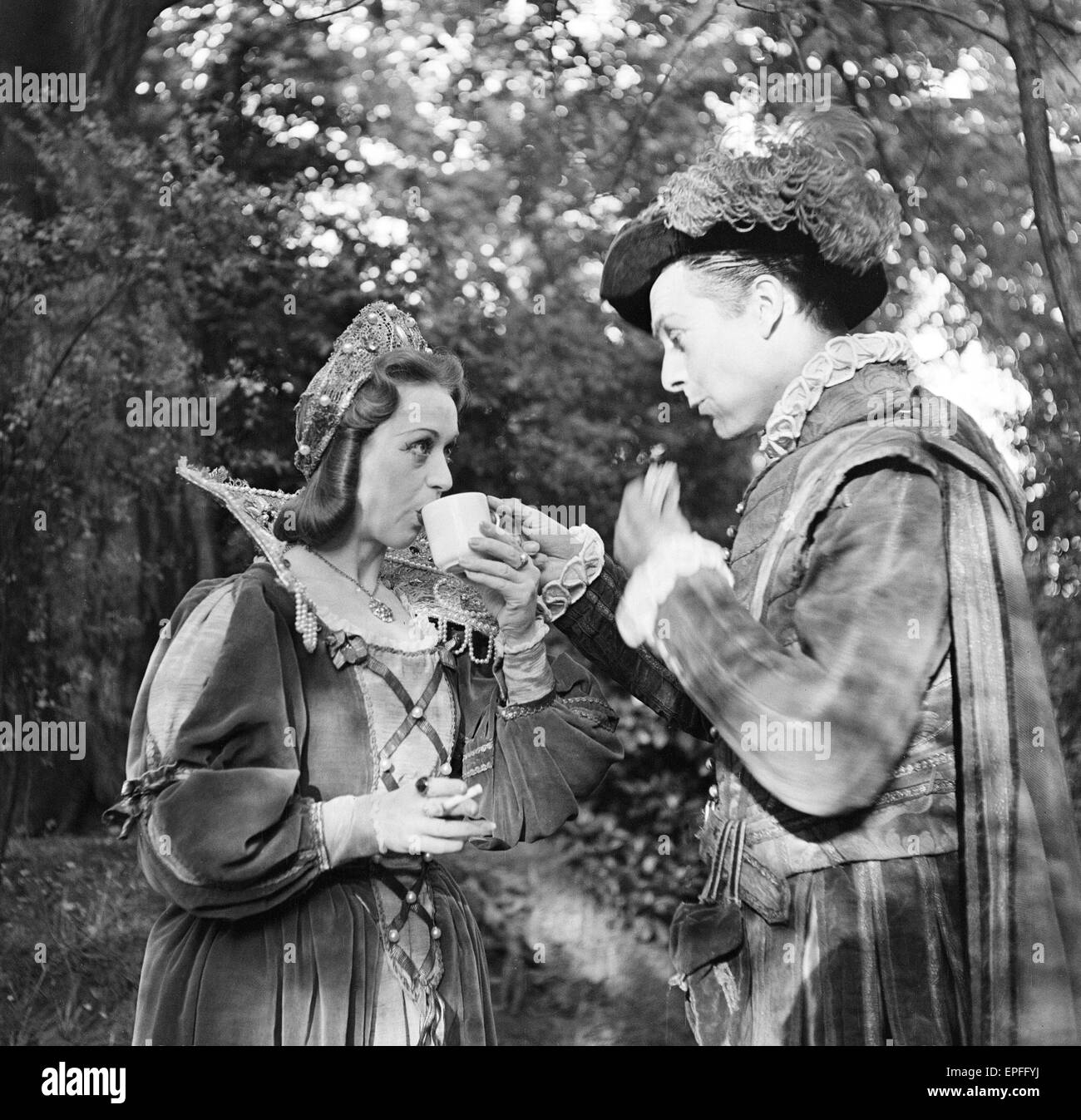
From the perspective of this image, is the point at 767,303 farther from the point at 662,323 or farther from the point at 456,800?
the point at 456,800

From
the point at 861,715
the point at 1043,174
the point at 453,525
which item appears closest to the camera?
the point at 861,715

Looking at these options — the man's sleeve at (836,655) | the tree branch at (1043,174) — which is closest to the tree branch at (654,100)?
the tree branch at (1043,174)

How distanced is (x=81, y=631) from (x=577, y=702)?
1247 millimetres

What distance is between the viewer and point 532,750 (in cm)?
261

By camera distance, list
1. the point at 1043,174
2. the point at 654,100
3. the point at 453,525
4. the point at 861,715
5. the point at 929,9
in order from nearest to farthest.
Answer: the point at 861,715 < the point at 453,525 < the point at 1043,174 < the point at 929,9 < the point at 654,100

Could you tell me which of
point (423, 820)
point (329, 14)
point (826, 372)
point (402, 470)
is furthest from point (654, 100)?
point (423, 820)

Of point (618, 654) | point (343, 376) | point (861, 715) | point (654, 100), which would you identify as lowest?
point (861, 715)

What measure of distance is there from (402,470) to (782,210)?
725 mm

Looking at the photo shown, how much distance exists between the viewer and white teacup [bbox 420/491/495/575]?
8.19 ft

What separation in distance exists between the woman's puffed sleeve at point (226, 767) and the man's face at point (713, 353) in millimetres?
763

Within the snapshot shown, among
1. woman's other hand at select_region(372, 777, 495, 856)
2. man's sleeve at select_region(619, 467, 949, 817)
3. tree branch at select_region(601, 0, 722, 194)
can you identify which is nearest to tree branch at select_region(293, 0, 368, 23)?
tree branch at select_region(601, 0, 722, 194)
